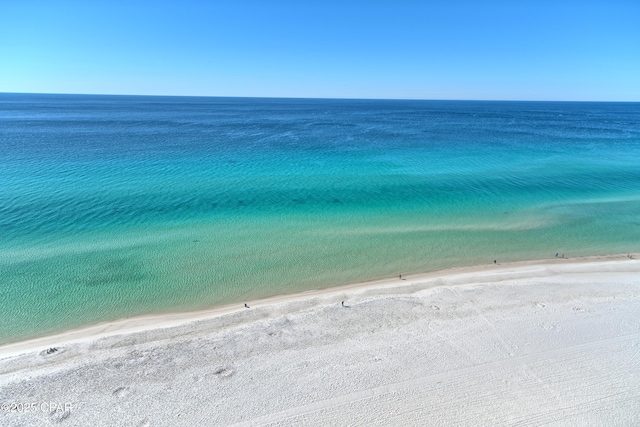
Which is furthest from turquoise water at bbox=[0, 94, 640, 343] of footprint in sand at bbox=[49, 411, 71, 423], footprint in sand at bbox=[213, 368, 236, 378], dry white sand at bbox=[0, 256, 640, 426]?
footprint in sand at bbox=[49, 411, 71, 423]

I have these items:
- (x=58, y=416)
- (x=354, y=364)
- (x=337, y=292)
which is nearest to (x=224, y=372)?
(x=354, y=364)

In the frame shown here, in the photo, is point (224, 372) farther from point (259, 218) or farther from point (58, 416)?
point (259, 218)

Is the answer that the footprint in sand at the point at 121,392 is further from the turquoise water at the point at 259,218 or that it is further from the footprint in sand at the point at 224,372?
the turquoise water at the point at 259,218

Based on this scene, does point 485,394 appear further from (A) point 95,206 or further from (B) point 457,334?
(A) point 95,206

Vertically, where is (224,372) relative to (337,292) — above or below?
below

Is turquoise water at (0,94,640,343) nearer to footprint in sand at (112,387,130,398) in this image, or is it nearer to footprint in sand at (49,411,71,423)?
footprint in sand at (112,387,130,398)
